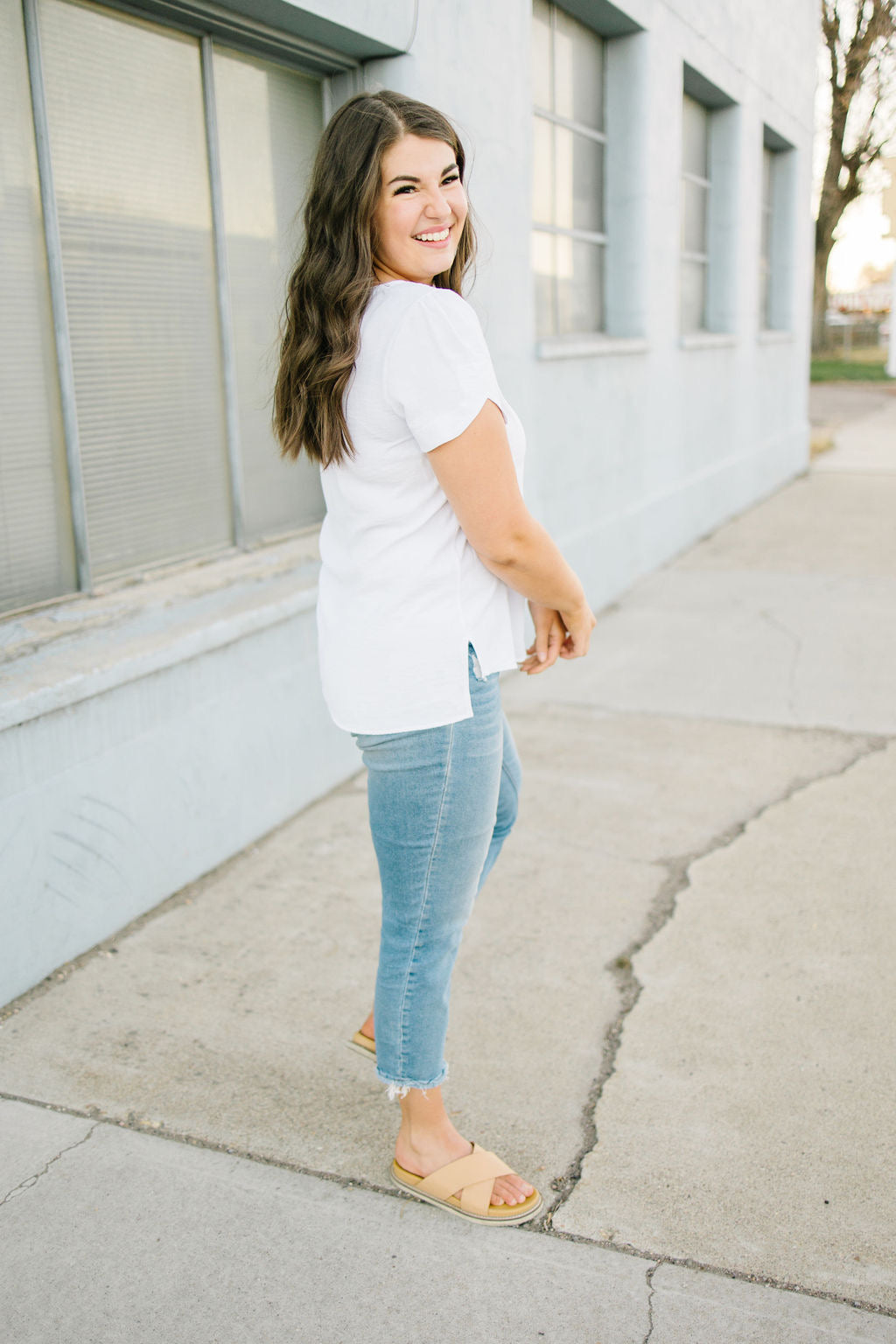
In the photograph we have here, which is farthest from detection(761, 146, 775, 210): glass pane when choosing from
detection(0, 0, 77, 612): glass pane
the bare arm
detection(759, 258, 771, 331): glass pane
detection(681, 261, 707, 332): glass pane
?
the bare arm

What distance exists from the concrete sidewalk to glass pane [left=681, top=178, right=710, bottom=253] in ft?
18.2

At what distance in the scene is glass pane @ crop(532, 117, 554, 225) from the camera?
19.9 feet

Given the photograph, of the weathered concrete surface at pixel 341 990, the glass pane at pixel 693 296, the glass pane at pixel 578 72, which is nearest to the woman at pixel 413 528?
the weathered concrete surface at pixel 341 990

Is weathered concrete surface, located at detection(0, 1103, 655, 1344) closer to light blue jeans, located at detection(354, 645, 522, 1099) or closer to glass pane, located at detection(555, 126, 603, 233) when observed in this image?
light blue jeans, located at detection(354, 645, 522, 1099)

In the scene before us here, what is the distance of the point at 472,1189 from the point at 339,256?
165cm

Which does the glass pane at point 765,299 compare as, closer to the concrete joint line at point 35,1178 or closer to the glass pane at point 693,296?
the glass pane at point 693,296

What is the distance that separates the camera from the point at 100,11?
3209 mm

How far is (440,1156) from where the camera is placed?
2.20 meters

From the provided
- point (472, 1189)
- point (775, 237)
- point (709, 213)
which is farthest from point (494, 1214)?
point (775, 237)

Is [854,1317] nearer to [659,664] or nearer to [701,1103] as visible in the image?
[701,1103]

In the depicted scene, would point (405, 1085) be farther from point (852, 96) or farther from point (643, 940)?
point (852, 96)

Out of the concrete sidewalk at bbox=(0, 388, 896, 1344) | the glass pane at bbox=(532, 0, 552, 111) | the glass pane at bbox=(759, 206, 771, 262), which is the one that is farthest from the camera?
the glass pane at bbox=(759, 206, 771, 262)

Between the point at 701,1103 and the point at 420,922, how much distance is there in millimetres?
836

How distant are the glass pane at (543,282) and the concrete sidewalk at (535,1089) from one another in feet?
9.47
